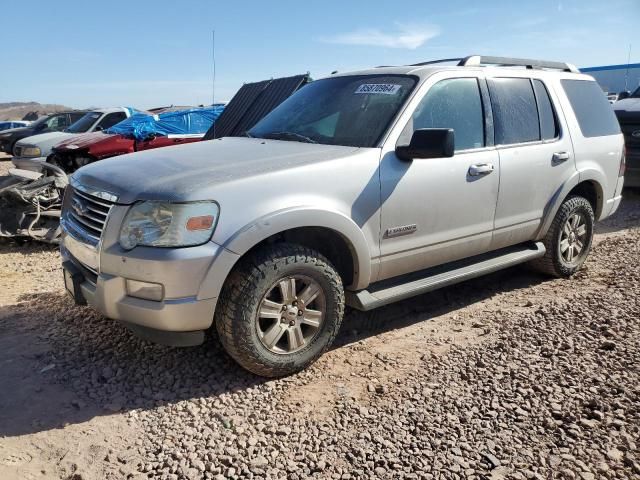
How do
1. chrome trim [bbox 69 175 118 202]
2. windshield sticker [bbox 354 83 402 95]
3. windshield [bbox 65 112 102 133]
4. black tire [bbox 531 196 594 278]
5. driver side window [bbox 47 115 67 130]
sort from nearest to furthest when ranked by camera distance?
chrome trim [bbox 69 175 118 202] → windshield sticker [bbox 354 83 402 95] → black tire [bbox 531 196 594 278] → windshield [bbox 65 112 102 133] → driver side window [bbox 47 115 67 130]

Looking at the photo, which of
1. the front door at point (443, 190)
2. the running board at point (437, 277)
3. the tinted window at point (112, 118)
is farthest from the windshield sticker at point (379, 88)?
the tinted window at point (112, 118)

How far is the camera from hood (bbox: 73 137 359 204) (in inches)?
116

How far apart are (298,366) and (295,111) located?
2.05 m

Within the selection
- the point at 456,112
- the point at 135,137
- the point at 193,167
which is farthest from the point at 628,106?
the point at 193,167

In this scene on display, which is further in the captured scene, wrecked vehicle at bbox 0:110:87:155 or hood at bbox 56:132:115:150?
wrecked vehicle at bbox 0:110:87:155

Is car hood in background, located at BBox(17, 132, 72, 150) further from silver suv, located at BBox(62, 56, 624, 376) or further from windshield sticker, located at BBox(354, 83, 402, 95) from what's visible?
windshield sticker, located at BBox(354, 83, 402, 95)

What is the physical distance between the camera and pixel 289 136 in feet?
13.3

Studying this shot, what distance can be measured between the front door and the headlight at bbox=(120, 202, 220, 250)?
119 cm

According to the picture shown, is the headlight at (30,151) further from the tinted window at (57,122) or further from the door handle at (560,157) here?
the door handle at (560,157)

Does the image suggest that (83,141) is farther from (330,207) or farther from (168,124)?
(330,207)

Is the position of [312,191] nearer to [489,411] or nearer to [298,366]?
[298,366]

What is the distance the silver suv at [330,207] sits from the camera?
2.94 m

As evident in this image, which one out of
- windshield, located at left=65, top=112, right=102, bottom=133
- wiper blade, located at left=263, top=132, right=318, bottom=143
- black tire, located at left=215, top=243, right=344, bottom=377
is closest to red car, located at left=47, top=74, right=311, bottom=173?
windshield, located at left=65, top=112, right=102, bottom=133

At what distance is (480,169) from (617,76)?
1686 inches
